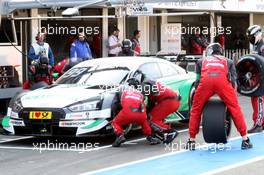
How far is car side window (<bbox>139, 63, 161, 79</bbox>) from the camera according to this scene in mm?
12055

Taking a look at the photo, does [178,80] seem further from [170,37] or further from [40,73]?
[170,37]

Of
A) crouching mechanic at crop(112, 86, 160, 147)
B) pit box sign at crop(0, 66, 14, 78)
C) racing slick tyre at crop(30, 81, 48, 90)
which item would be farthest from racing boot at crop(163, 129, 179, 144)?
pit box sign at crop(0, 66, 14, 78)

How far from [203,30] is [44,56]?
39.9 feet

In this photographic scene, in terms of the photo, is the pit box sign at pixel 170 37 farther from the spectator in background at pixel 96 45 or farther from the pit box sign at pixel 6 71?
the pit box sign at pixel 6 71

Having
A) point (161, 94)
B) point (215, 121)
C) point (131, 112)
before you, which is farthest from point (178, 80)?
point (215, 121)

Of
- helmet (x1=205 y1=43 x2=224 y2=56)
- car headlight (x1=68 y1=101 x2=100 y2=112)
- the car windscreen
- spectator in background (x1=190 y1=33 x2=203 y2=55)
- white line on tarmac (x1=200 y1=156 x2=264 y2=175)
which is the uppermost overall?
helmet (x1=205 y1=43 x2=224 y2=56)

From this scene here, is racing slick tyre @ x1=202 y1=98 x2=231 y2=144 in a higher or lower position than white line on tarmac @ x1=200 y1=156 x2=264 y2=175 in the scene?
higher

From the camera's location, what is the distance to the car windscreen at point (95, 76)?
1161cm

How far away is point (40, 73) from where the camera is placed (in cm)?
1413

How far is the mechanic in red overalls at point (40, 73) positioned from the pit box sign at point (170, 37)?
28.4ft

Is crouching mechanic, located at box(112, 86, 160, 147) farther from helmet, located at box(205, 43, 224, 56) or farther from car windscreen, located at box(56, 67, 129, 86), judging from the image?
helmet, located at box(205, 43, 224, 56)

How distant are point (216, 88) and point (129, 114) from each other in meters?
1.54

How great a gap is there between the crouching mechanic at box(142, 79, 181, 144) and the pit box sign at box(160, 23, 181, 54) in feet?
36.9

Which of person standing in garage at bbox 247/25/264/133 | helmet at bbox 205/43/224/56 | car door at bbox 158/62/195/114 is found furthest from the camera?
car door at bbox 158/62/195/114
